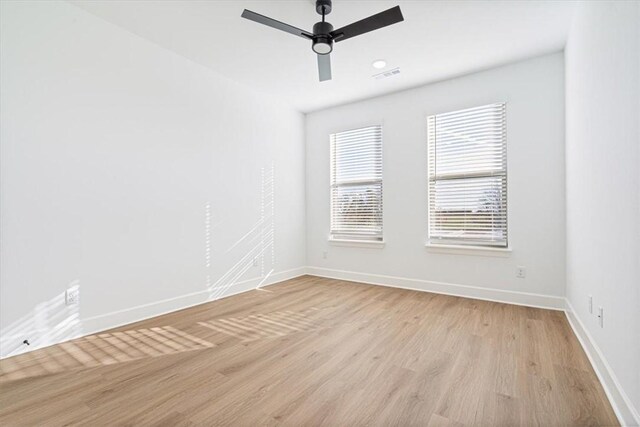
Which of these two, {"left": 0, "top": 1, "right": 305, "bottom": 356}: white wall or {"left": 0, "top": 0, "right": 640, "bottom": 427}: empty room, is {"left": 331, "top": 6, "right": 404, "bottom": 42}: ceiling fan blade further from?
{"left": 0, "top": 1, "right": 305, "bottom": 356}: white wall

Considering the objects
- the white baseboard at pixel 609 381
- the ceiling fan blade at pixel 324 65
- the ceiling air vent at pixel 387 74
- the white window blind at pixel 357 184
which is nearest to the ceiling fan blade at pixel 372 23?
the ceiling fan blade at pixel 324 65

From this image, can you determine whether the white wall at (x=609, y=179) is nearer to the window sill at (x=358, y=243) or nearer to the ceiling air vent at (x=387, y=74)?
the ceiling air vent at (x=387, y=74)

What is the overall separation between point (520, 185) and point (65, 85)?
455cm

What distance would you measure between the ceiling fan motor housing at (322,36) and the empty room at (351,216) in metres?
0.03

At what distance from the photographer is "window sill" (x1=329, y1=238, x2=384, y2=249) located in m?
4.50

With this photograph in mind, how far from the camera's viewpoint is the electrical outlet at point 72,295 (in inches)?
101

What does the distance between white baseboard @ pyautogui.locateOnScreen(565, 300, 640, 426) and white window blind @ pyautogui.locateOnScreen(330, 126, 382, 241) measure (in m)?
2.57

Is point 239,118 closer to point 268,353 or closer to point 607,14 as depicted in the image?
point 268,353

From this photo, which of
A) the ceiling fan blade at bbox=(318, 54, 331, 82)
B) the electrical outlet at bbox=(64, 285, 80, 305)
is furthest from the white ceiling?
the electrical outlet at bbox=(64, 285, 80, 305)

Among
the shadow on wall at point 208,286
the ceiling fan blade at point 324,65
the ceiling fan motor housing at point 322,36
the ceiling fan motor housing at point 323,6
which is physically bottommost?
the shadow on wall at point 208,286

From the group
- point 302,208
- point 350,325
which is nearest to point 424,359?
point 350,325

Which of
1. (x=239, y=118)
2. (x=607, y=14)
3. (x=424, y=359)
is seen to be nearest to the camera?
(x=607, y=14)

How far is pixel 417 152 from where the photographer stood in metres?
4.19

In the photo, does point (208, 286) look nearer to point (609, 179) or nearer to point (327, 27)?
point (327, 27)
